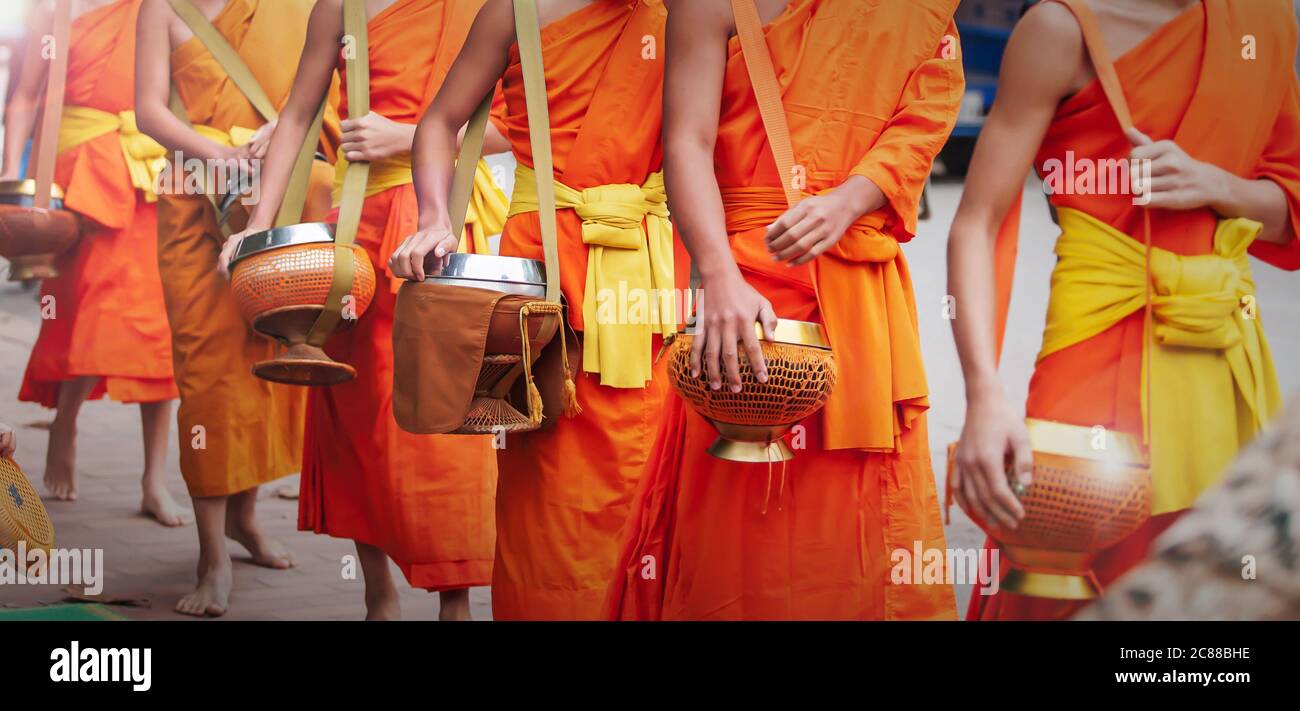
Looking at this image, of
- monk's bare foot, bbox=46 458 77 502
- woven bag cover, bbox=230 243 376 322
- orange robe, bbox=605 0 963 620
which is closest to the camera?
orange robe, bbox=605 0 963 620

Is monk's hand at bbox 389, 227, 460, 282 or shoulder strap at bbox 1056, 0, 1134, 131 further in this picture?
monk's hand at bbox 389, 227, 460, 282

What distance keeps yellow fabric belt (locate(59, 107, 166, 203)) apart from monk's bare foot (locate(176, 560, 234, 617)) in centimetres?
128

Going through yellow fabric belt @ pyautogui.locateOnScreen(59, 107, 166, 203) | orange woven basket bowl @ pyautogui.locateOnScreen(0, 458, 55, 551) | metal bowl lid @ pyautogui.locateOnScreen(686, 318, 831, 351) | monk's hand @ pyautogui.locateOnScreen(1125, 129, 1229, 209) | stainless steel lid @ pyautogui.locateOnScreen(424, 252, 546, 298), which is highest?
yellow fabric belt @ pyautogui.locateOnScreen(59, 107, 166, 203)

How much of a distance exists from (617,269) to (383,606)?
3.96ft

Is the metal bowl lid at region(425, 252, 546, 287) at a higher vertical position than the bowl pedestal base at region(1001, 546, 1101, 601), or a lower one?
higher

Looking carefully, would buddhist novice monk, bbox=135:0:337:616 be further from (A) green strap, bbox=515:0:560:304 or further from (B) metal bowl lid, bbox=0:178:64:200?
(A) green strap, bbox=515:0:560:304

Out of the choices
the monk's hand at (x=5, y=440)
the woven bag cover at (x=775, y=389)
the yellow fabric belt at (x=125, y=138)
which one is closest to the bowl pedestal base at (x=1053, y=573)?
the woven bag cover at (x=775, y=389)

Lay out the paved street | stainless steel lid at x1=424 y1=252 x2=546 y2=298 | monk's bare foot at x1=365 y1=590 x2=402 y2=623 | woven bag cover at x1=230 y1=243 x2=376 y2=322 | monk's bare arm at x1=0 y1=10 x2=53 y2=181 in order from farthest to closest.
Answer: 1. monk's bare arm at x1=0 y1=10 x2=53 y2=181
2. monk's bare foot at x1=365 y1=590 x2=402 y2=623
3. the paved street
4. woven bag cover at x1=230 y1=243 x2=376 y2=322
5. stainless steel lid at x1=424 y1=252 x2=546 y2=298

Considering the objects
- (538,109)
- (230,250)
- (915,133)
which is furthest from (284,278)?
(915,133)

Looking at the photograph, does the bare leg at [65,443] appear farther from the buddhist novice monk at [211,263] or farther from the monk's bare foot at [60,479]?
the buddhist novice monk at [211,263]

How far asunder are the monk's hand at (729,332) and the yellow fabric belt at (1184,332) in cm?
62

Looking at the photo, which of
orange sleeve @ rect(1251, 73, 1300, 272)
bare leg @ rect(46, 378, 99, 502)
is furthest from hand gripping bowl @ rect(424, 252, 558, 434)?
bare leg @ rect(46, 378, 99, 502)

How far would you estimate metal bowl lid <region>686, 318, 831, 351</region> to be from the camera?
255 centimetres

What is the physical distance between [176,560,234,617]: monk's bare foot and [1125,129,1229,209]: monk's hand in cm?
272
